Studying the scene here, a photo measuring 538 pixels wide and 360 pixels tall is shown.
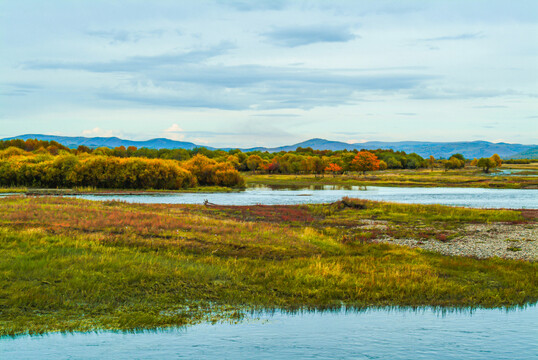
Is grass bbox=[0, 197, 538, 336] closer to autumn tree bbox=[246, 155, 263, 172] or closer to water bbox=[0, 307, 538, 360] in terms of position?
water bbox=[0, 307, 538, 360]

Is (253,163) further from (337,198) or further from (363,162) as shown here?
(337,198)

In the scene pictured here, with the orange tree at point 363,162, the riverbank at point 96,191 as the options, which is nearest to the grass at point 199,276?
the riverbank at point 96,191

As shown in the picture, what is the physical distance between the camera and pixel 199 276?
60.1 feet

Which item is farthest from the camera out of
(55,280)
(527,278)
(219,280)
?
(527,278)

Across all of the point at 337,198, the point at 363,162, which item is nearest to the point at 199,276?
the point at 337,198

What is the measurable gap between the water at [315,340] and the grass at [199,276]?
0.84 metres

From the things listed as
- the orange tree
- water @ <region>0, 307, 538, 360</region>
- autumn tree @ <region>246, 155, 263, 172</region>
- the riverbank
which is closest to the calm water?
the riverbank

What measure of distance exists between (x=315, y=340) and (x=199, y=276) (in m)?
6.74

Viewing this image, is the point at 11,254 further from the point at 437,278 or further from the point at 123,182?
the point at 123,182

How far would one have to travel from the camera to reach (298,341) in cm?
1295

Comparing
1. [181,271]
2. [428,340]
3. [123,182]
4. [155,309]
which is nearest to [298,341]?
[428,340]

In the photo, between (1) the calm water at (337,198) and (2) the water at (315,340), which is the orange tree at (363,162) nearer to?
(1) the calm water at (337,198)

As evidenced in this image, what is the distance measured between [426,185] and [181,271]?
106 metres

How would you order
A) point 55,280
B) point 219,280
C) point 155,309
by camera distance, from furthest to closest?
point 219,280, point 55,280, point 155,309
